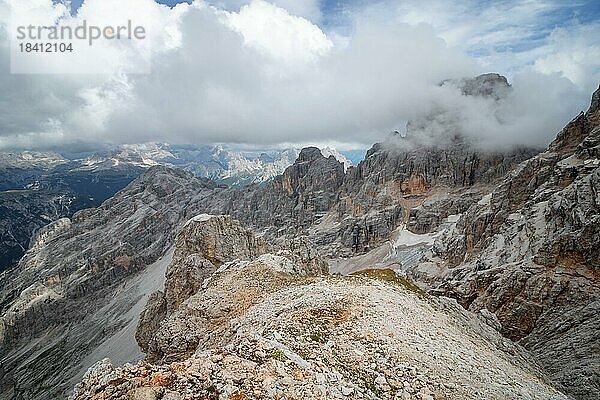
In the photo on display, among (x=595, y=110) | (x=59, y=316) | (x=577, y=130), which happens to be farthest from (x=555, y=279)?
(x=59, y=316)

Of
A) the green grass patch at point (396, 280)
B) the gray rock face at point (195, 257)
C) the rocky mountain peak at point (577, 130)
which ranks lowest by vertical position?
the gray rock face at point (195, 257)

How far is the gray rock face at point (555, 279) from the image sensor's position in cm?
3812

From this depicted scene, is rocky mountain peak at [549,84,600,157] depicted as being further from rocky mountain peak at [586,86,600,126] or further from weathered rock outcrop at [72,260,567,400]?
weathered rock outcrop at [72,260,567,400]

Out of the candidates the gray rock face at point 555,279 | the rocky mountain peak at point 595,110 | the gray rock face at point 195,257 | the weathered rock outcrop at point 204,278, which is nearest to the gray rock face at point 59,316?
the gray rock face at point 195,257

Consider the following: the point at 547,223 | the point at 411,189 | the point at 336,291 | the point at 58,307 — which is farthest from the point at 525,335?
the point at 58,307

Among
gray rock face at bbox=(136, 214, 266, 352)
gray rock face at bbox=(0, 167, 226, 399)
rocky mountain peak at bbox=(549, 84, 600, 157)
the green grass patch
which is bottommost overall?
gray rock face at bbox=(0, 167, 226, 399)

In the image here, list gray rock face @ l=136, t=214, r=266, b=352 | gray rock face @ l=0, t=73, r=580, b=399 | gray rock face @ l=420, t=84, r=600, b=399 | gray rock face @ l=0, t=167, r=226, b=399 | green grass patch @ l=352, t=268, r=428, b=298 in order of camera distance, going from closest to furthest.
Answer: green grass patch @ l=352, t=268, r=428, b=298
gray rock face @ l=0, t=73, r=580, b=399
gray rock face @ l=420, t=84, r=600, b=399
gray rock face @ l=136, t=214, r=266, b=352
gray rock face @ l=0, t=167, r=226, b=399

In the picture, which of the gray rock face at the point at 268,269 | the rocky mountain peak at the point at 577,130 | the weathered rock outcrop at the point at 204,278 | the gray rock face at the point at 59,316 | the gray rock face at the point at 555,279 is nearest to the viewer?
the weathered rock outcrop at the point at 204,278

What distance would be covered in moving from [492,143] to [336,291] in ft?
634

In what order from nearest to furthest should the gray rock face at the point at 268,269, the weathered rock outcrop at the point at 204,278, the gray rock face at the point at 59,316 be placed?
1. the weathered rock outcrop at the point at 204,278
2. the gray rock face at the point at 268,269
3. the gray rock face at the point at 59,316

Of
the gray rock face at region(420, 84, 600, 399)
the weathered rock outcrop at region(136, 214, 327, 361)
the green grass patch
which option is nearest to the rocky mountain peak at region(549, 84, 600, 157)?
the gray rock face at region(420, 84, 600, 399)

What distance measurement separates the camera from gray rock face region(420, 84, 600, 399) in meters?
38.1

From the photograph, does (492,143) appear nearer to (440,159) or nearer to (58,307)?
(440,159)

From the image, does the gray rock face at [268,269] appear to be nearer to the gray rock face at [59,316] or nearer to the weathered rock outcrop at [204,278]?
the weathered rock outcrop at [204,278]
